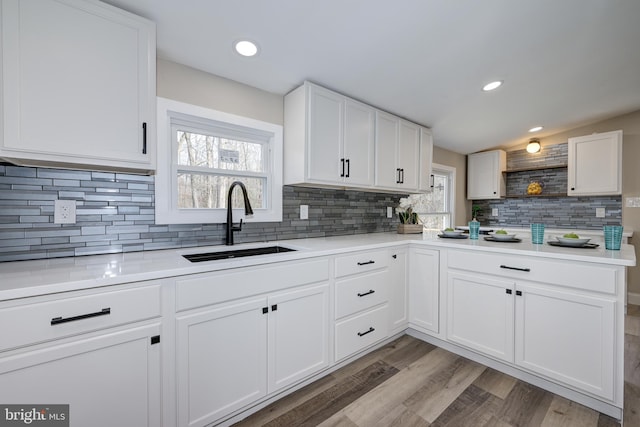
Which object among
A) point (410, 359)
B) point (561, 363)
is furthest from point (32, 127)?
point (561, 363)

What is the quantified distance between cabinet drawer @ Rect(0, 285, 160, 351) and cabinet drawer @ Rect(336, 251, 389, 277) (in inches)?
44.5

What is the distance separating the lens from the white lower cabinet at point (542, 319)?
1518 millimetres

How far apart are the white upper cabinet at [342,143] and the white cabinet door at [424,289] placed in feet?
2.62

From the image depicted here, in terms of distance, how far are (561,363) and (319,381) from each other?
5.05ft

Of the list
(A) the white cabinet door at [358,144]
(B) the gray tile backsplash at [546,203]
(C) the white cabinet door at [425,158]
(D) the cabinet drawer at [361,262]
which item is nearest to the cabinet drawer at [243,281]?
(D) the cabinet drawer at [361,262]

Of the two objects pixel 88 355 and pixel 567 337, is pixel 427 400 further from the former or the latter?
pixel 88 355

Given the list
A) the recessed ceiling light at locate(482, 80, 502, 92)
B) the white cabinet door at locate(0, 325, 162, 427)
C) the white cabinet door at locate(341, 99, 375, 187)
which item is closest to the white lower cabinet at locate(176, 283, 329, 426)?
the white cabinet door at locate(0, 325, 162, 427)

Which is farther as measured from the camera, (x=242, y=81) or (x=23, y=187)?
(x=242, y=81)

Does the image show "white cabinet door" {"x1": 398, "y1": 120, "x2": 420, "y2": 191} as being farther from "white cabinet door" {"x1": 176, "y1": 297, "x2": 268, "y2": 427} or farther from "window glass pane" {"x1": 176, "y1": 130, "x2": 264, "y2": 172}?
"white cabinet door" {"x1": 176, "y1": 297, "x2": 268, "y2": 427}

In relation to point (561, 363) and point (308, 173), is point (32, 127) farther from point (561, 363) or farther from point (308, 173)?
point (561, 363)

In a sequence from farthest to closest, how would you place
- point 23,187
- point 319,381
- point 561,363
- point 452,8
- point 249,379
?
point 319,381, point 561,363, point 452,8, point 249,379, point 23,187

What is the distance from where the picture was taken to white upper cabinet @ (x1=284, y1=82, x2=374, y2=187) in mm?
2107

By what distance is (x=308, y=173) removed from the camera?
210cm

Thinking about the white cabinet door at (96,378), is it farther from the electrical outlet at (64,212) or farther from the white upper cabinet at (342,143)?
the white upper cabinet at (342,143)
